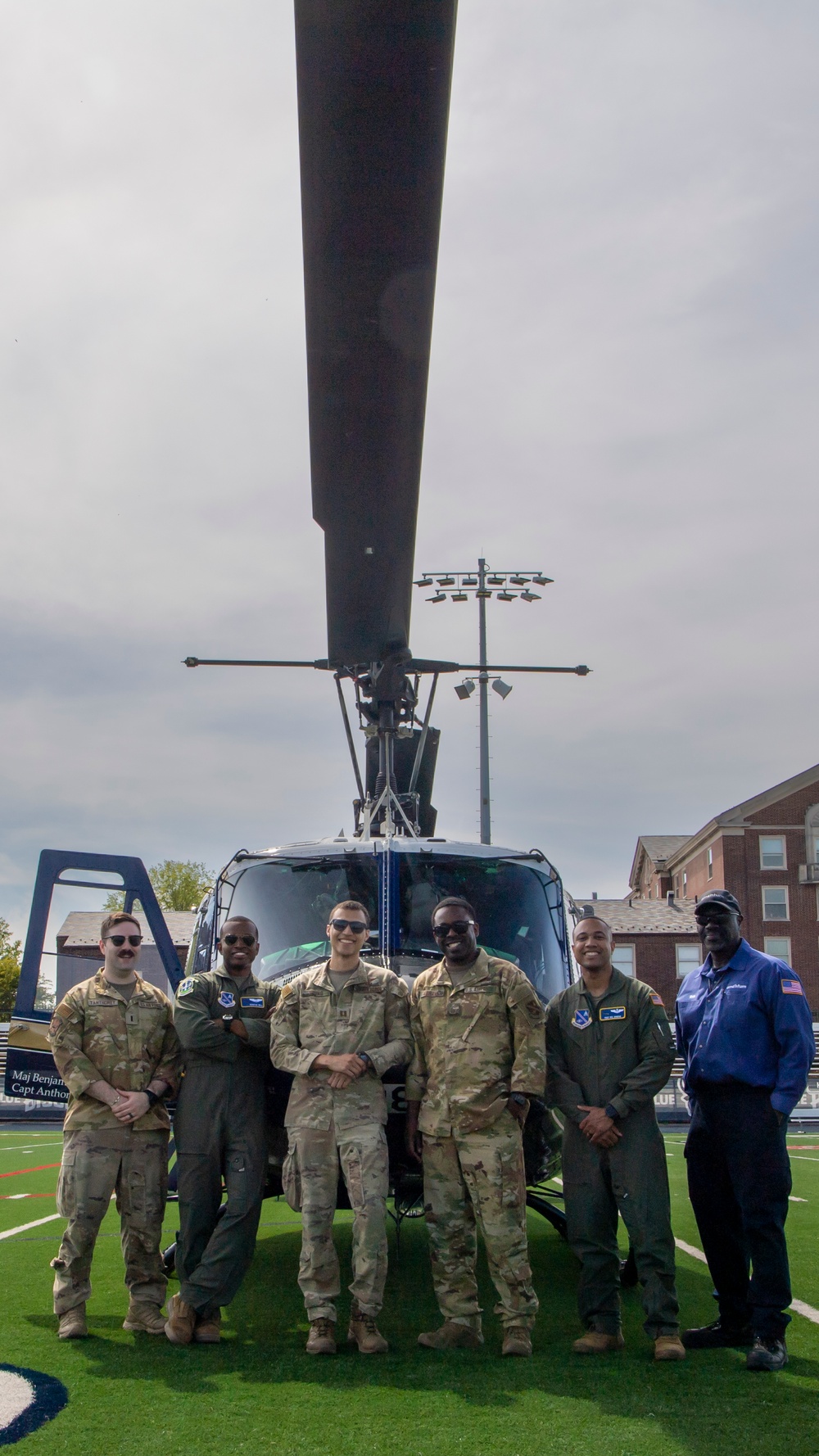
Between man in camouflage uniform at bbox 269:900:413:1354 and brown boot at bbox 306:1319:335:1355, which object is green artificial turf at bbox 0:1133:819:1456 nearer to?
brown boot at bbox 306:1319:335:1355

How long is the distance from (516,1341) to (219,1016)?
179 centimetres

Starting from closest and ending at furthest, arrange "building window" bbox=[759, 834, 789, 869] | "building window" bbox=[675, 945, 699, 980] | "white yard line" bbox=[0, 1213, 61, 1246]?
"white yard line" bbox=[0, 1213, 61, 1246] → "building window" bbox=[675, 945, 699, 980] → "building window" bbox=[759, 834, 789, 869]

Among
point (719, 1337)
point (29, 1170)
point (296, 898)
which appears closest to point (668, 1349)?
point (719, 1337)

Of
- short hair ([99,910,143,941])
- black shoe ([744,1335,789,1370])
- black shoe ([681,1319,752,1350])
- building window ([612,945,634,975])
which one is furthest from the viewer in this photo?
building window ([612,945,634,975])

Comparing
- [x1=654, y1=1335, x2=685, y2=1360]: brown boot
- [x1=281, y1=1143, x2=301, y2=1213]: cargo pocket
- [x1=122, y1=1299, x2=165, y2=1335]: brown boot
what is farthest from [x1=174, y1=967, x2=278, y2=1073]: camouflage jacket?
[x1=654, y1=1335, x2=685, y2=1360]: brown boot

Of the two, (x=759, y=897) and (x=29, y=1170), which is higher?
(x=759, y=897)

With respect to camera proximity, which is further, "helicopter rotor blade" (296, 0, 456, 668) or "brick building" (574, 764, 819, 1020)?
"brick building" (574, 764, 819, 1020)

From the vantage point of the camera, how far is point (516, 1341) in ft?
15.3

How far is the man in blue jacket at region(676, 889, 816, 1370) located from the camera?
4629 millimetres

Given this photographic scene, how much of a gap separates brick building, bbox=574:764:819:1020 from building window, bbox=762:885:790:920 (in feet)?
0.08

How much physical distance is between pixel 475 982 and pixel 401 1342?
4.95 ft

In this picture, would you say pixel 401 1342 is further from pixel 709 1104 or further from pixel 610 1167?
pixel 709 1104

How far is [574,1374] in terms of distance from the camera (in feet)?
14.4

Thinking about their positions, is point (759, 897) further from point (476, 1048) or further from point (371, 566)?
point (476, 1048)
